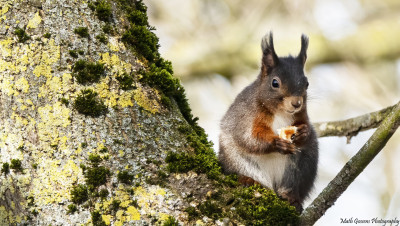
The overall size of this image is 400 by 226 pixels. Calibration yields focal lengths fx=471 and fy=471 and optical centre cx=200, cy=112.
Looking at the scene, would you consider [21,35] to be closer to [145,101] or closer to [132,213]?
[145,101]

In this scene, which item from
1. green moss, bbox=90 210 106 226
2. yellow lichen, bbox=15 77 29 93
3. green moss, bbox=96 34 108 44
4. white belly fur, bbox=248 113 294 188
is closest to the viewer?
green moss, bbox=90 210 106 226

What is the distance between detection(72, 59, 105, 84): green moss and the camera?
8.42 ft

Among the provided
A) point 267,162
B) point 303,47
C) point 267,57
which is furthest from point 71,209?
point 303,47

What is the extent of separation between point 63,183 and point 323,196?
1338 millimetres

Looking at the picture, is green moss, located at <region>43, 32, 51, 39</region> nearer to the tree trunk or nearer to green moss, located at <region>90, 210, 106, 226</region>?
the tree trunk

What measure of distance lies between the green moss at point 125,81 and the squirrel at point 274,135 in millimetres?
1141

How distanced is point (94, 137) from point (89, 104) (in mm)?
183

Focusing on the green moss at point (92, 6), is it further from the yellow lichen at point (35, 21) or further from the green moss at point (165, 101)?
the green moss at point (165, 101)

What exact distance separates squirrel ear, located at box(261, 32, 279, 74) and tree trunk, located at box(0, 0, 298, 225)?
1.21m

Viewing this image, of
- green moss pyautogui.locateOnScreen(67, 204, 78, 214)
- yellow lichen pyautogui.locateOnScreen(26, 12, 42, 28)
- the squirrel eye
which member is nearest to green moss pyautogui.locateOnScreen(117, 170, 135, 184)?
green moss pyautogui.locateOnScreen(67, 204, 78, 214)

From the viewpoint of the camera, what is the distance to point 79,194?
2.29 metres

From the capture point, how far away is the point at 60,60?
2.58 meters

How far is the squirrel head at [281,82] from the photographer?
11.9ft

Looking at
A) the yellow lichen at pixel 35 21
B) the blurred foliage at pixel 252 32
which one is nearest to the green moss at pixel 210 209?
the yellow lichen at pixel 35 21
